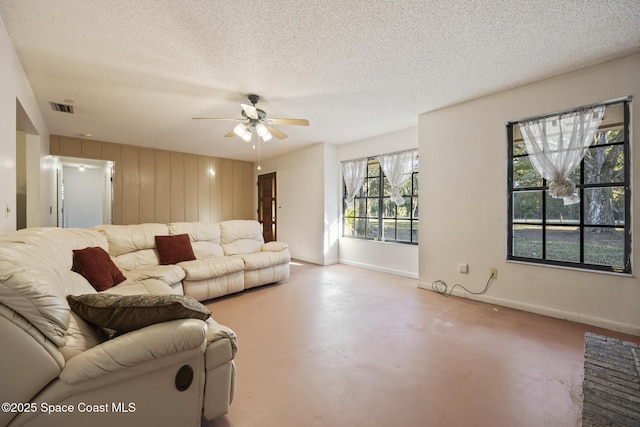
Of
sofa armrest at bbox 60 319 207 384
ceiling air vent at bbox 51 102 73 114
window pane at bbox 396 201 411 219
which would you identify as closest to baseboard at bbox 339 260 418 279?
window pane at bbox 396 201 411 219

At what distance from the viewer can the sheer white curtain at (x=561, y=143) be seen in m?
2.66

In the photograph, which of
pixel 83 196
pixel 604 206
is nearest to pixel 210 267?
pixel 604 206

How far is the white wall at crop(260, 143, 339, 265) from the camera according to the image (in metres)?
5.46

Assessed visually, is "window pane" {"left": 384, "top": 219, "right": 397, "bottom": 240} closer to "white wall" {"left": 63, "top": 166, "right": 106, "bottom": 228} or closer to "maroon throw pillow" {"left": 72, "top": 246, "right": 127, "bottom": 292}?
"maroon throw pillow" {"left": 72, "top": 246, "right": 127, "bottom": 292}

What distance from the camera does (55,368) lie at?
3.37 ft

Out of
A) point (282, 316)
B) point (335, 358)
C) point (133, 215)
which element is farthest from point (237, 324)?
point (133, 215)

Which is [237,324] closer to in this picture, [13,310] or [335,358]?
[335,358]

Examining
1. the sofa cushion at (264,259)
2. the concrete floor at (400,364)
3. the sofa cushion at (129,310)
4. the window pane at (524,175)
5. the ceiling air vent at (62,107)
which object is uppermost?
the ceiling air vent at (62,107)

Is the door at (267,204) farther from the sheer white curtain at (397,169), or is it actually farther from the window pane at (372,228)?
the sheer white curtain at (397,169)

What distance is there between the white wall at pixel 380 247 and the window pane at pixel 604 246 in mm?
1782

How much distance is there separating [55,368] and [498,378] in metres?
2.45

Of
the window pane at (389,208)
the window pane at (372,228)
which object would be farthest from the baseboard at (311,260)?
the window pane at (389,208)

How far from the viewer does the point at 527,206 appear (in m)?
3.10

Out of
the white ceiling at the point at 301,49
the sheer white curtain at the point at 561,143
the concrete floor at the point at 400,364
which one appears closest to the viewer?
the concrete floor at the point at 400,364
